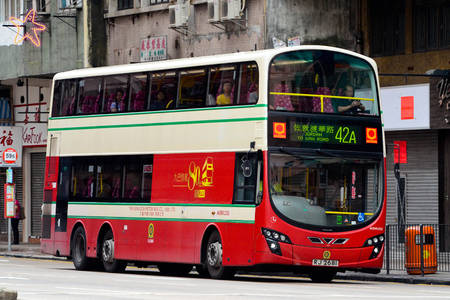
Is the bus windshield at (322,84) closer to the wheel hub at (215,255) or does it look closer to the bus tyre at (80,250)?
the wheel hub at (215,255)

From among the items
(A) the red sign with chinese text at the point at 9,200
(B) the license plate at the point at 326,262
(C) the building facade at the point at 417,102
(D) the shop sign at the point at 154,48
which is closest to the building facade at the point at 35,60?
(D) the shop sign at the point at 154,48

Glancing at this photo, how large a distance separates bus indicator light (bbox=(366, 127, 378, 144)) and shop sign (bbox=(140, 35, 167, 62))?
1348 cm

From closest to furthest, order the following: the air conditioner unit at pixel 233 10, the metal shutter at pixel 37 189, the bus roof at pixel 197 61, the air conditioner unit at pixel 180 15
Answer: the bus roof at pixel 197 61, the air conditioner unit at pixel 233 10, the air conditioner unit at pixel 180 15, the metal shutter at pixel 37 189

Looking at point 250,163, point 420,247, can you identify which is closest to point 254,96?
point 250,163

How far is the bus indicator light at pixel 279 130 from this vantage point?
1894 centimetres

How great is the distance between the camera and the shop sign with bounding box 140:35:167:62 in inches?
1276

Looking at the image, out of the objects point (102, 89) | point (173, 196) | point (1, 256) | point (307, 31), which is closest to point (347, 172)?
point (173, 196)

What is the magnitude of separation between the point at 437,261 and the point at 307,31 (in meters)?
8.99

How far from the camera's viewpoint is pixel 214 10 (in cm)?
2970

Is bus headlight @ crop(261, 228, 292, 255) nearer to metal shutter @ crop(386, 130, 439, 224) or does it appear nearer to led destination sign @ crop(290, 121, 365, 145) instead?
led destination sign @ crop(290, 121, 365, 145)

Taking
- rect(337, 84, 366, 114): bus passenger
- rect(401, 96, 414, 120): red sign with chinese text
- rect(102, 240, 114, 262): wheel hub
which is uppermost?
rect(401, 96, 414, 120): red sign with chinese text

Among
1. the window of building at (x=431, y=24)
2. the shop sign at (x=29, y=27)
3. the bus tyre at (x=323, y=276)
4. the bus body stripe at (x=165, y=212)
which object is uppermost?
the shop sign at (x=29, y=27)

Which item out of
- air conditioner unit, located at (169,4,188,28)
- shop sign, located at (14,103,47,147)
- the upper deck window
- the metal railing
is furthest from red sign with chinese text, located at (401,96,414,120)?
shop sign, located at (14,103,47,147)

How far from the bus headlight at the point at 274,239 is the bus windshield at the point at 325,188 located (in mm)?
321
